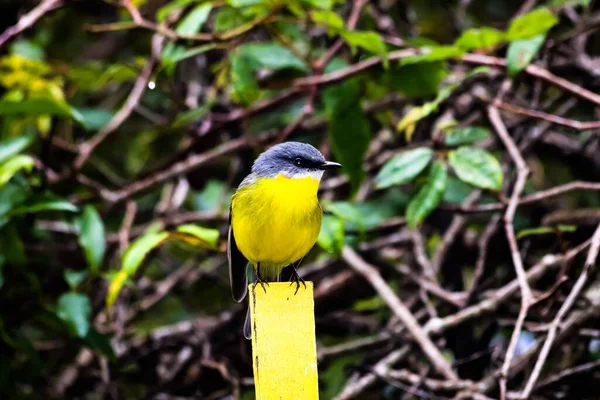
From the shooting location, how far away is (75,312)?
398 centimetres

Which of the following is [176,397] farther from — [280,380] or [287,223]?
[280,380]

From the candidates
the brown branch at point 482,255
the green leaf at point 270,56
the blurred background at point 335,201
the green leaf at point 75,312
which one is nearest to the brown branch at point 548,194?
the blurred background at point 335,201

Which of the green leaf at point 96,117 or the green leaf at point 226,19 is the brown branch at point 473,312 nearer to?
the green leaf at point 226,19

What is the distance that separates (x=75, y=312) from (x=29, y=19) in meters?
1.41

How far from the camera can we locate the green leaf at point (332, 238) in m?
3.71

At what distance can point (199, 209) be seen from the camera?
17.3 feet

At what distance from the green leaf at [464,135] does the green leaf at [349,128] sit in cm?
42

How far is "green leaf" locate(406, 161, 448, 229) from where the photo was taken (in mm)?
3711

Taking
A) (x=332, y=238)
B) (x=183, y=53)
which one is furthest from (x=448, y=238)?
(x=183, y=53)

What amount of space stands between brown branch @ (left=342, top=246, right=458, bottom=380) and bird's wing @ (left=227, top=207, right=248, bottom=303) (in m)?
0.85

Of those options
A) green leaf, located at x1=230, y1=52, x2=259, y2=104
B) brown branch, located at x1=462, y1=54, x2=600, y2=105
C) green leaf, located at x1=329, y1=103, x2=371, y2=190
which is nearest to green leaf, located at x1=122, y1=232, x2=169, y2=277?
green leaf, located at x1=230, y1=52, x2=259, y2=104

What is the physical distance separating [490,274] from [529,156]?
707 mm

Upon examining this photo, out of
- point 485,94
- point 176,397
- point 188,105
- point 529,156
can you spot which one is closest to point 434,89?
point 485,94

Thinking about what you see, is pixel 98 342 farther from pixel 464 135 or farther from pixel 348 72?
pixel 464 135
